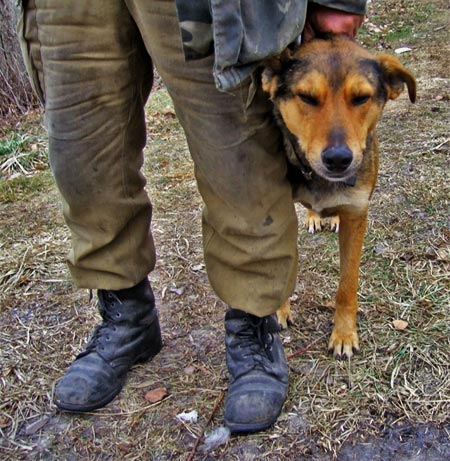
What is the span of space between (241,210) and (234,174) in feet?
0.46

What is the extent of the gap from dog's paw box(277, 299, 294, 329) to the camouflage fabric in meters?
1.33

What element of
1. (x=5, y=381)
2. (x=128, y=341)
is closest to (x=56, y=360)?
(x=5, y=381)

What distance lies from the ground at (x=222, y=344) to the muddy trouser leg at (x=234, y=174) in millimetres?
478

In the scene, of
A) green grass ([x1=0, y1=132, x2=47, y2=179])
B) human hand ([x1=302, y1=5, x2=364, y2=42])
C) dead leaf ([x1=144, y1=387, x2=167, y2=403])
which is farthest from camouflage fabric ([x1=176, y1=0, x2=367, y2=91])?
green grass ([x1=0, y1=132, x2=47, y2=179])

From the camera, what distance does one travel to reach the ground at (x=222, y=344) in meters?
2.24

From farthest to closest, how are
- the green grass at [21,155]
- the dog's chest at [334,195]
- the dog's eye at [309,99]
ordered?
the green grass at [21,155]
the dog's chest at [334,195]
the dog's eye at [309,99]

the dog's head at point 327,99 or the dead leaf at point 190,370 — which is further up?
the dog's head at point 327,99

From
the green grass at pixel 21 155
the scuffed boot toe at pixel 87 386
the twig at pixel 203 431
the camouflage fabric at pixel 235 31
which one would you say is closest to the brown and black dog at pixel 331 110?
the camouflage fabric at pixel 235 31

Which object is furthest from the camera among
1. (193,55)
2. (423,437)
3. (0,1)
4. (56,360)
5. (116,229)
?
(0,1)

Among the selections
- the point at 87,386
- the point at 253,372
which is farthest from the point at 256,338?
the point at 87,386

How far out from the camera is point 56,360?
2.76 meters

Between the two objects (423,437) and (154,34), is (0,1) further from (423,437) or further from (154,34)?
(423,437)

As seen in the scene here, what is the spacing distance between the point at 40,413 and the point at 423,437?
1.51 meters

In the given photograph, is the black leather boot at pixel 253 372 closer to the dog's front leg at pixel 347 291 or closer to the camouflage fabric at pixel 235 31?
the dog's front leg at pixel 347 291
